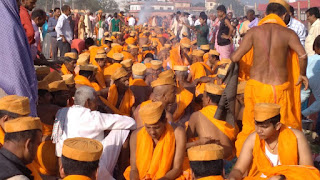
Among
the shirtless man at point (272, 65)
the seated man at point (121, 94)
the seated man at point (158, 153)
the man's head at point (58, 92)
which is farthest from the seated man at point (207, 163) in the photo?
the seated man at point (121, 94)

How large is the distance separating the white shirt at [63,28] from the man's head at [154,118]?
962 cm

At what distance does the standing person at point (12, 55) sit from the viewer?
184 inches

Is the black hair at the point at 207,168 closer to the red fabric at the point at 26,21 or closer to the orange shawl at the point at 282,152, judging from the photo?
the orange shawl at the point at 282,152

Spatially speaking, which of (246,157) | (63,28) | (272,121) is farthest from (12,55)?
(63,28)

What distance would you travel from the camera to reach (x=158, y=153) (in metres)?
4.64

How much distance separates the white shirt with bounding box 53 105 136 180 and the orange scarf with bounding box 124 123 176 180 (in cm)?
38

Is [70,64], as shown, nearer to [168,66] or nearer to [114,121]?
[168,66]

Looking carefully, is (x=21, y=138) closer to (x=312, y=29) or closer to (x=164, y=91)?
(x=164, y=91)

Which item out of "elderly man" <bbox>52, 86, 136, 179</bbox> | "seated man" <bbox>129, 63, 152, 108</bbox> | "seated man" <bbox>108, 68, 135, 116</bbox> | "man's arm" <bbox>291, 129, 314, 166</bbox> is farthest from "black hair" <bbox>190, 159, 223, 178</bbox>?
"seated man" <bbox>129, 63, 152, 108</bbox>

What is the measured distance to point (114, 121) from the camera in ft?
16.1

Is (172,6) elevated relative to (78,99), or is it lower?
elevated

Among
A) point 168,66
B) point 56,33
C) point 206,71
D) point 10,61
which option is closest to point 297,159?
point 10,61

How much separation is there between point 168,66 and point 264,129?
257 inches

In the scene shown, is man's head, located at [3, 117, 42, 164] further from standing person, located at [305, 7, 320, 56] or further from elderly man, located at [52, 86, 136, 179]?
standing person, located at [305, 7, 320, 56]
